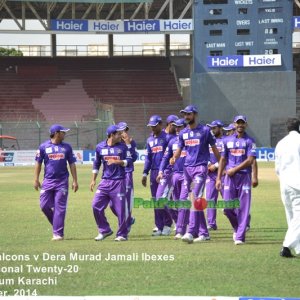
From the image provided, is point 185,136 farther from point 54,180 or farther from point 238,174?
point 54,180

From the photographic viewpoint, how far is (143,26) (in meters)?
58.6

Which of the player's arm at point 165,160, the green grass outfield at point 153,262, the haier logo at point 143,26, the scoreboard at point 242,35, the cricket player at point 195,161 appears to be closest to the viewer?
the green grass outfield at point 153,262

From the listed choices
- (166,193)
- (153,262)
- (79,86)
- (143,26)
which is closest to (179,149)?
(166,193)

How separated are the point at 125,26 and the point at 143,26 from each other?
1264mm

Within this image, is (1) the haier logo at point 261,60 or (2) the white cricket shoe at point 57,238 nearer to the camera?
(2) the white cricket shoe at point 57,238

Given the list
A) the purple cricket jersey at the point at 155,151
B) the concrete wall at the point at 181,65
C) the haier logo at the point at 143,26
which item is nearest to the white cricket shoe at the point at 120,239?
the purple cricket jersey at the point at 155,151

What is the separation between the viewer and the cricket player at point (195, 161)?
49.8ft

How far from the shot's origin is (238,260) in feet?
41.9

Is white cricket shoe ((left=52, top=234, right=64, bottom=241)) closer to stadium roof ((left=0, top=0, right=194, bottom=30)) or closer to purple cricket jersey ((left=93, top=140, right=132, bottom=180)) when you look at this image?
purple cricket jersey ((left=93, top=140, right=132, bottom=180))

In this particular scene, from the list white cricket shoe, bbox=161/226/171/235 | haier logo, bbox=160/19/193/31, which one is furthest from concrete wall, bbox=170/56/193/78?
white cricket shoe, bbox=161/226/171/235

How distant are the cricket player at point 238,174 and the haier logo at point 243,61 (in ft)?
137

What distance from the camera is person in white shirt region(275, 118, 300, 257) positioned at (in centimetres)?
1271

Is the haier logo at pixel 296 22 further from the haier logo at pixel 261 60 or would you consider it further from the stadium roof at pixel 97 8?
the stadium roof at pixel 97 8

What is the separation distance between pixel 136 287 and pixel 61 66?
5750 centimetres
